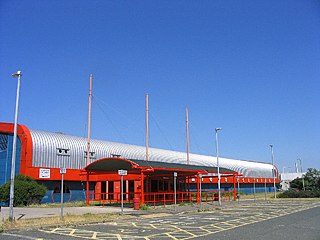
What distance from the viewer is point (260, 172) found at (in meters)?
85.1

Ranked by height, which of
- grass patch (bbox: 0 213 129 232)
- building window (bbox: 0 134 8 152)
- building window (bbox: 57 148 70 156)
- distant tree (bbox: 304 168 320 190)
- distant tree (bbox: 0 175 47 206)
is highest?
building window (bbox: 0 134 8 152)

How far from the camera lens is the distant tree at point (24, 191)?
3191 centimetres

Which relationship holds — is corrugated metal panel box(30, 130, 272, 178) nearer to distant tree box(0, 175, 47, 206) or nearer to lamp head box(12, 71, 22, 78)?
distant tree box(0, 175, 47, 206)

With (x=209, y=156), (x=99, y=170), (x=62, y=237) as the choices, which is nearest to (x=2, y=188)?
(x=99, y=170)

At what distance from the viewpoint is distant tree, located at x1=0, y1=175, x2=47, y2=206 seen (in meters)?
31.9

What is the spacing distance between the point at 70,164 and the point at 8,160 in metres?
6.31

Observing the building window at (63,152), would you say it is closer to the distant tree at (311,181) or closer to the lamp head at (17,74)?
the lamp head at (17,74)

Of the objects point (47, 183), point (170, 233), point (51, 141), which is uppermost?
point (51, 141)

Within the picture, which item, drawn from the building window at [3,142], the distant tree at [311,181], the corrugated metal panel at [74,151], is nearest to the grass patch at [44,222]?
the corrugated metal panel at [74,151]

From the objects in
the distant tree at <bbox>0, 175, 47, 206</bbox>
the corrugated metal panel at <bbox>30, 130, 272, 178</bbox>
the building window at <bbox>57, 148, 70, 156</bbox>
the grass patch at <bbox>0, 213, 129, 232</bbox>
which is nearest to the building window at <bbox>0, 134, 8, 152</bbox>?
the corrugated metal panel at <bbox>30, 130, 272, 178</bbox>

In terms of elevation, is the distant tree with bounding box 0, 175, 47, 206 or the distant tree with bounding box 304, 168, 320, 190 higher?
the distant tree with bounding box 304, 168, 320, 190

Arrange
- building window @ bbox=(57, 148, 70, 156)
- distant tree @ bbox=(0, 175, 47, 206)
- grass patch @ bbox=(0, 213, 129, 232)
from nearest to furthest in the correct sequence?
1. grass patch @ bbox=(0, 213, 129, 232)
2. distant tree @ bbox=(0, 175, 47, 206)
3. building window @ bbox=(57, 148, 70, 156)

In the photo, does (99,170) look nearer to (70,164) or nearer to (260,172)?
(70,164)

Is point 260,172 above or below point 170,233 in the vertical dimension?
above
